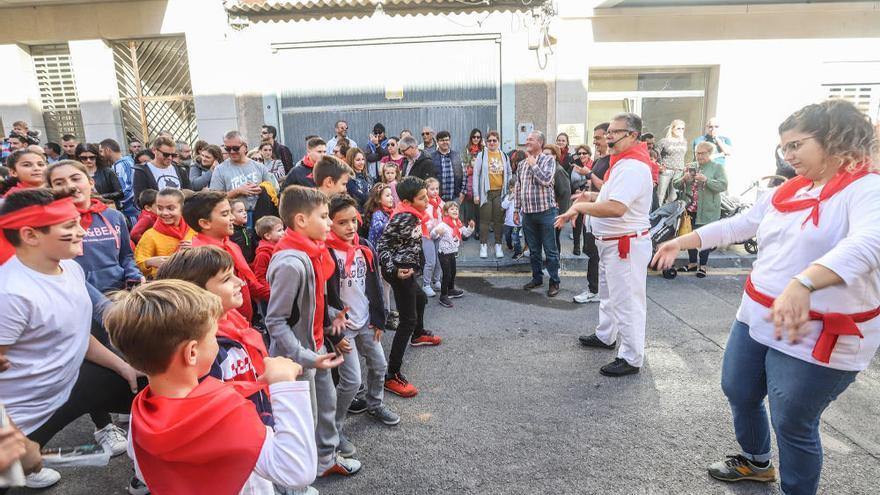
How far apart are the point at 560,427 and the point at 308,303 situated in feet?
6.13

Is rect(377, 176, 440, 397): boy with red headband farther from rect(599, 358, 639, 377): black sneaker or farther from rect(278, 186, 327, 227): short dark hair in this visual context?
rect(599, 358, 639, 377): black sneaker

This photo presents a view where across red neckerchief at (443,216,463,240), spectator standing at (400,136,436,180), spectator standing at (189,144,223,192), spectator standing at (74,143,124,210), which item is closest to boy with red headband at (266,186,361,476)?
red neckerchief at (443,216,463,240)

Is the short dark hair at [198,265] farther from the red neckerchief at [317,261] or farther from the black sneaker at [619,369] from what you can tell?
the black sneaker at [619,369]

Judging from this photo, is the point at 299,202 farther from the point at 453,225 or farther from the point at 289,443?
the point at 453,225

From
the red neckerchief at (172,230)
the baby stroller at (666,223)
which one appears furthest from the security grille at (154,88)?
the baby stroller at (666,223)

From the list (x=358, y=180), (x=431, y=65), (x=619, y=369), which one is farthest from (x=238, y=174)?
(x=431, y=65)

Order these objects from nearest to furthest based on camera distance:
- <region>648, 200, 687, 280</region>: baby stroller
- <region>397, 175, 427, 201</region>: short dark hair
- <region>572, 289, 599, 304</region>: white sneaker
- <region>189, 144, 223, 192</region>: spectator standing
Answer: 1. <region>397, 175, 427, 201</region>: short dark hair
2. <region>572, 289, 599, 304</region>: white sneaker
3. <region>189, 144, 223, 192</region>: spectator standing
4. <region>648, 200, 687, 280</region>: baby stroller

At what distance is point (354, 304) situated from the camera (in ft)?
10.5

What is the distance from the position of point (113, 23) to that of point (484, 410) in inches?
421

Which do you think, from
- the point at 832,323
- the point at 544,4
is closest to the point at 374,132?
the point at 544,4

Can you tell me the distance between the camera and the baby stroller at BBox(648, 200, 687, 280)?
6.89m

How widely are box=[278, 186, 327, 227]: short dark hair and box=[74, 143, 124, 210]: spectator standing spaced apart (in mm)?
4139

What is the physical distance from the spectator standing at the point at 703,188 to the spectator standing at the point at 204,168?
652cm

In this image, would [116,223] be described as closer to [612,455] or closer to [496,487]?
[496,487]
